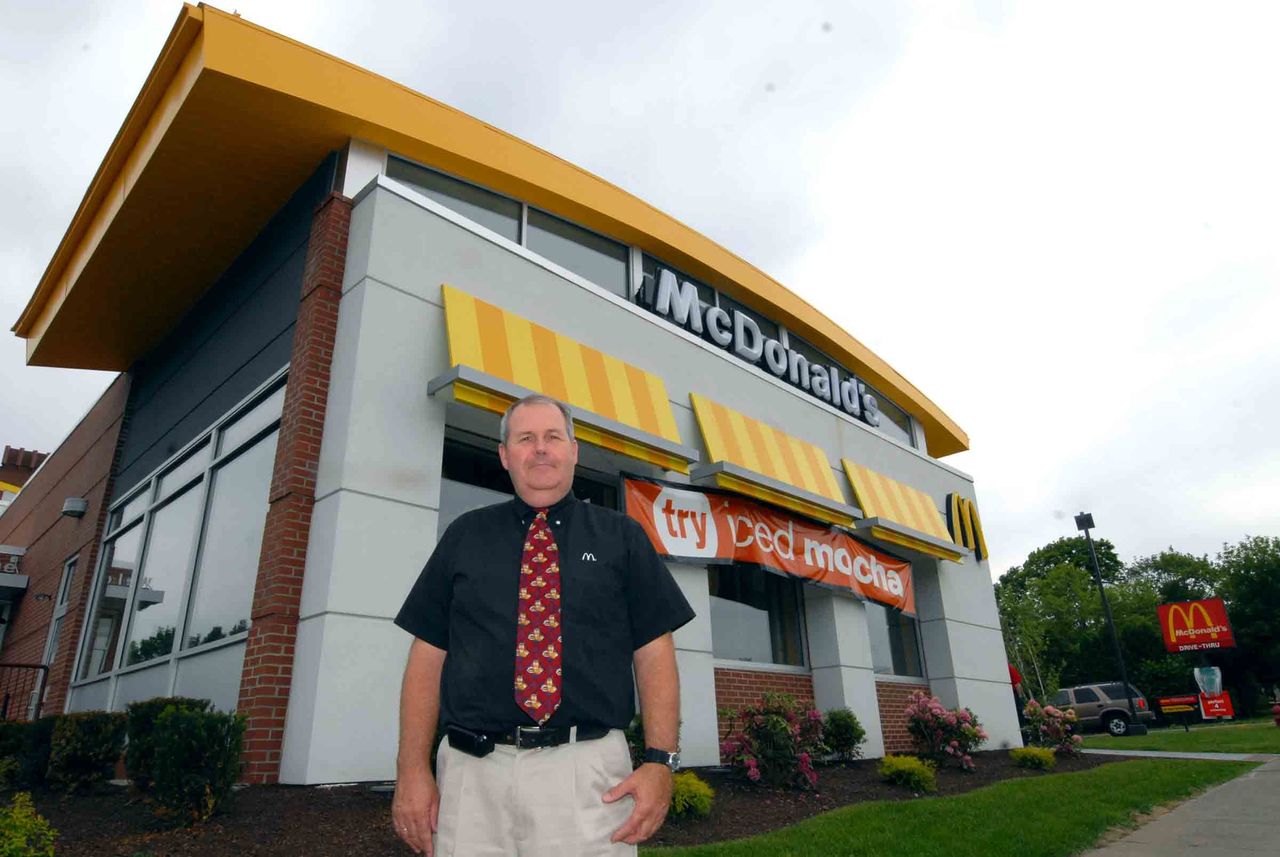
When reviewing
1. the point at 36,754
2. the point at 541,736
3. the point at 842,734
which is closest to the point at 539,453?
the point at 541,736

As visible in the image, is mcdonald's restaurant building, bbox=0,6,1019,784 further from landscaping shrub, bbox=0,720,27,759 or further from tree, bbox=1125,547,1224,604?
tree, bbox=1125,547,1224,604

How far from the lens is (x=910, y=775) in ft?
30.6

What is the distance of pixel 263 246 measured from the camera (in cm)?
1059

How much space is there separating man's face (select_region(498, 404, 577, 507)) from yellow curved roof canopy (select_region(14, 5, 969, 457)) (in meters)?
7.05

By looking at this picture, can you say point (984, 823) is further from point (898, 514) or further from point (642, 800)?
point (898, 514)

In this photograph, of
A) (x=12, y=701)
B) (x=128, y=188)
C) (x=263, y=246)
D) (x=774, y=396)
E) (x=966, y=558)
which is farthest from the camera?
(x=966, y=558)

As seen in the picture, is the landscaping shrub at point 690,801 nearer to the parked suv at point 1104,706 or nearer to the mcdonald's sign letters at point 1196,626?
the parked suv at point 1104,706

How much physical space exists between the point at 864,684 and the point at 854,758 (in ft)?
3.95

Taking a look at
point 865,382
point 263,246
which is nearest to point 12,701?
point 263,246

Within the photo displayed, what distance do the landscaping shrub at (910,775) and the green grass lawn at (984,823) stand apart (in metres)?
0.52

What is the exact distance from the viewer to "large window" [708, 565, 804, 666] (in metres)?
11.0

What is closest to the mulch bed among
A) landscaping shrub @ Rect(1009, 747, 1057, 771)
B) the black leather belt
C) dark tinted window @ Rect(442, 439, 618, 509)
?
the black leather belt

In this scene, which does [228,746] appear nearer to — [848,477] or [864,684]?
[864,684]

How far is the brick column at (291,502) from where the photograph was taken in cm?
671
